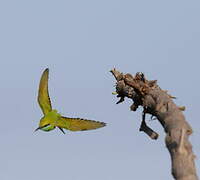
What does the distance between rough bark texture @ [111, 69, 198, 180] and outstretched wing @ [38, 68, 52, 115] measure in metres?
2.30

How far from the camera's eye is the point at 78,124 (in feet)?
35.6

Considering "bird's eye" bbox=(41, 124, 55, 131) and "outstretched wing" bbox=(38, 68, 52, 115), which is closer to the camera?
"bird's eye" bbox=(41, 124, 55, 131)

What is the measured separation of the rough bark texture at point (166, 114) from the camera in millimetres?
9894

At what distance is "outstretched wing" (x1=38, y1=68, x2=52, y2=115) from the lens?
435 inches

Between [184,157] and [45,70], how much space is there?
3502 millimetres

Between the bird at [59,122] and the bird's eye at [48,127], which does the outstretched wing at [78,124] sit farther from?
the bird's eye at [48,127]

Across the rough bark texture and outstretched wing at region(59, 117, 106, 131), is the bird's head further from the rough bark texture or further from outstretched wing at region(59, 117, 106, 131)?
the rough bark texture

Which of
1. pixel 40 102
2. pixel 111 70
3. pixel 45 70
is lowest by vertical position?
pixel 40 102

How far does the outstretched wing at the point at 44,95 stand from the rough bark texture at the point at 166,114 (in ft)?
7.56

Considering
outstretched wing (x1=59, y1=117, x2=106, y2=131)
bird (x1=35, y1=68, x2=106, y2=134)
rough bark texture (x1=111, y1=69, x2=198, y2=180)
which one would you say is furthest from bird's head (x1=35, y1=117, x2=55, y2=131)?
rough bark texture (x1=111, y1=69, x2=198, y2=180)

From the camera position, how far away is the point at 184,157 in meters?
9.99

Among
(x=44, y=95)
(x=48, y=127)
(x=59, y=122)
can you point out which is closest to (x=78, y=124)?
(x=59, y=122)

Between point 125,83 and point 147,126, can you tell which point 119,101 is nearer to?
point 125,83

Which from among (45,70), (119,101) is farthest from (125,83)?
(45,70)
